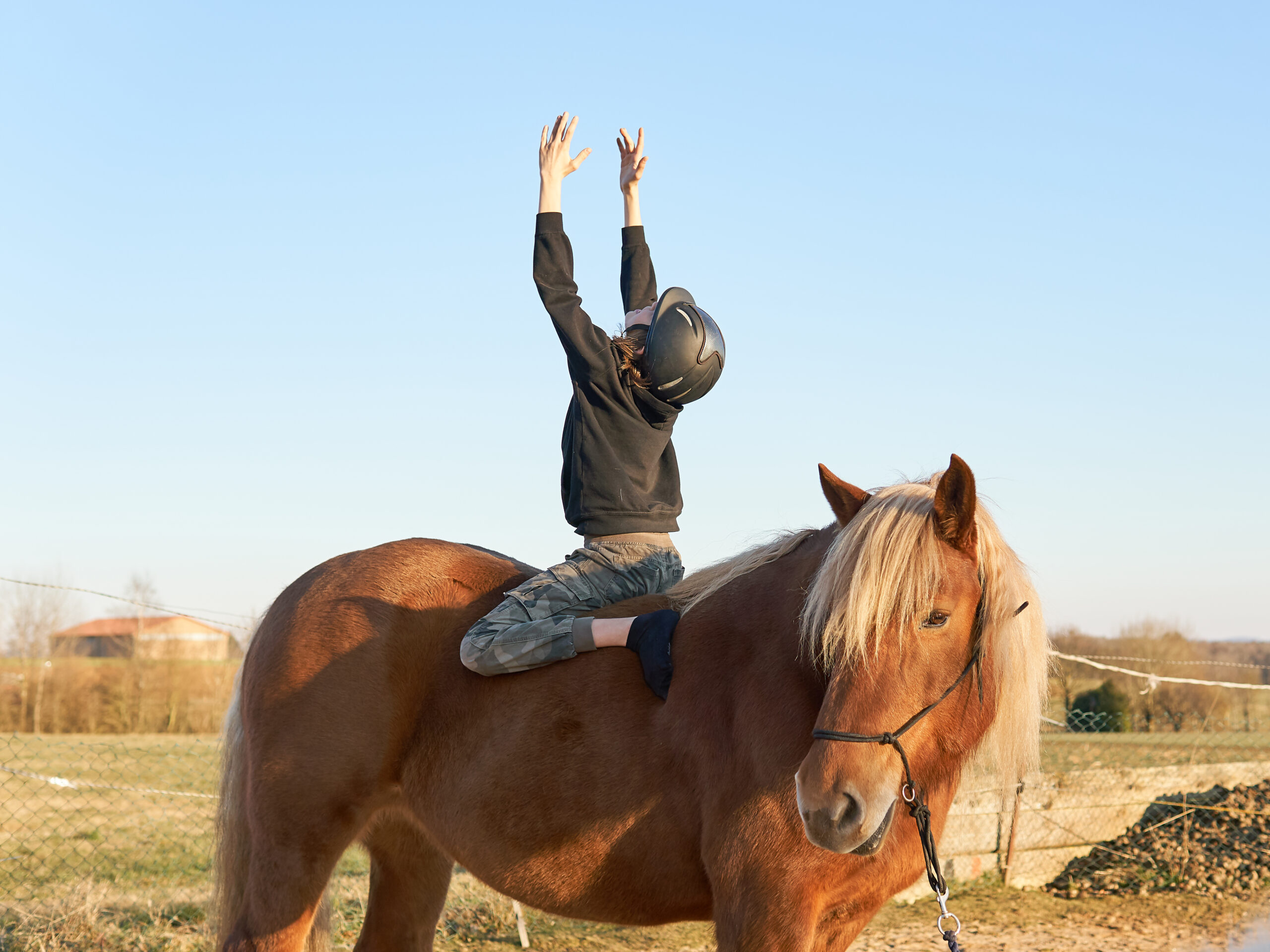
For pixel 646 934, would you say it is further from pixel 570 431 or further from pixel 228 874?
pixel 570 431

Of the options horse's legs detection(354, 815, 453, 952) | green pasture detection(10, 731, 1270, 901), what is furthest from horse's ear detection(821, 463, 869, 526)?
green pasture detection(10, 731, 1270, 901)

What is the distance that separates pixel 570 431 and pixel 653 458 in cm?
33

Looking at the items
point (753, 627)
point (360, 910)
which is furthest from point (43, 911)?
point (753, 627)

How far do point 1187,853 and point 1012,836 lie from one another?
4.76 feet

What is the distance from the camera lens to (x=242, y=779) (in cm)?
376

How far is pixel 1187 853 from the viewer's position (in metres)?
7.52

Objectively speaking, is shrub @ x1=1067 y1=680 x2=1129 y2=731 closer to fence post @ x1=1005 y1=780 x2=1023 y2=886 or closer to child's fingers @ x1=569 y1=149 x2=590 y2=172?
fence post @ x1=1005 y1=780 x2=1023 y2=886

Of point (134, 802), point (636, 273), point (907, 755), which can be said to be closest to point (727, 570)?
point (907, 755)

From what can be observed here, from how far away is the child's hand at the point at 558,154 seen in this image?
11.9ft

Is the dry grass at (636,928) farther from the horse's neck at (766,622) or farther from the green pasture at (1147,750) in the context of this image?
the horse's neck at (766,622)

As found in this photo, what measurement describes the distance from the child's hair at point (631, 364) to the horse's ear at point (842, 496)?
88 centimetres

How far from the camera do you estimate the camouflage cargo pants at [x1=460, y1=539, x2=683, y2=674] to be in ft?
10.3

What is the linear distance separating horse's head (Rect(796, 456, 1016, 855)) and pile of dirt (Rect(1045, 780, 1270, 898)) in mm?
6003

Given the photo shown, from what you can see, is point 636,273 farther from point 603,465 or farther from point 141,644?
point 141,644
